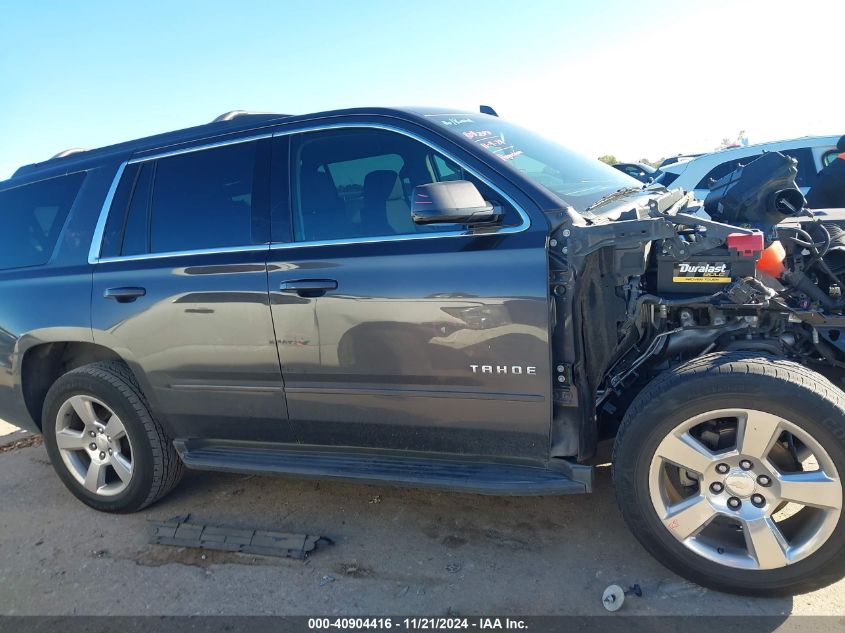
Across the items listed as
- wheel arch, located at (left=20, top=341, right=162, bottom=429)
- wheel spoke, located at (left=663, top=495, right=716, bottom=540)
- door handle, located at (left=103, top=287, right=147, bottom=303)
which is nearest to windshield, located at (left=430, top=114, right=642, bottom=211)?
wheel spoke, located at (left=663, top=495, right=716, bottom=540)

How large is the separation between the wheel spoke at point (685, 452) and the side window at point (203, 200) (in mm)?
2098

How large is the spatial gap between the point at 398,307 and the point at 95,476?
2.25 m

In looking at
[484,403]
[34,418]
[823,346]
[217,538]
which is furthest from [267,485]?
[823,346]

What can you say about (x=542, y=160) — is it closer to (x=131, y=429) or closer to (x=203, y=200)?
(x=203, y=200)

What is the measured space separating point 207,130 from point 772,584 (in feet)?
11.0

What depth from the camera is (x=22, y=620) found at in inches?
106

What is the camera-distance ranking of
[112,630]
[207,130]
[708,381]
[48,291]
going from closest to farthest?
1. [708,381]
2. [112,630]
3. [207,130]
4. [48,291]

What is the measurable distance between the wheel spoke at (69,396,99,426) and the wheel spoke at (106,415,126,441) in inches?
4.2

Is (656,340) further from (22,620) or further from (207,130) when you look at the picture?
(22,620)

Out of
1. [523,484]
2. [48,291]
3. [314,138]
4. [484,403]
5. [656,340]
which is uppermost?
[314,138]

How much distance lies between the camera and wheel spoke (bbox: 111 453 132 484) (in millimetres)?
3459

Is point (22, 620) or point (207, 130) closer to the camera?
point (22, 620)

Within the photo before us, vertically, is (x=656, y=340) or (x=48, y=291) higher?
(x=48, y=291)

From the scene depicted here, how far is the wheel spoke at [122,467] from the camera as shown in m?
3.46
